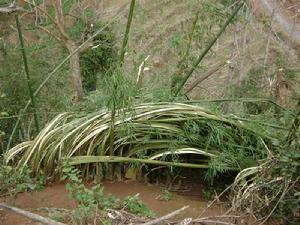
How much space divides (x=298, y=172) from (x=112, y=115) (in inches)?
41.5

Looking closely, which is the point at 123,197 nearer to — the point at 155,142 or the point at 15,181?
the point at 155,142

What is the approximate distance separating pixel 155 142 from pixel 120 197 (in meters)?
0.38

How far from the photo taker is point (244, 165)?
295 centimetres

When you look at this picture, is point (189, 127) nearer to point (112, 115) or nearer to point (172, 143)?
point (172, 143)

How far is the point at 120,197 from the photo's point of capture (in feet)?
9.53

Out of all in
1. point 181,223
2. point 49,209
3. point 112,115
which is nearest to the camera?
point 181,223

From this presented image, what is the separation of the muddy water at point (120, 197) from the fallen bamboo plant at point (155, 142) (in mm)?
152

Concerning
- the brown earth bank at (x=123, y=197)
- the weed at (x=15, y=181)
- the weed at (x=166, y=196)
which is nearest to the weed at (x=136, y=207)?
the brown earth bank at (x=123, y=197)

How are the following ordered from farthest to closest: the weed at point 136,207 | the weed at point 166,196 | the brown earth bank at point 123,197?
the weed at point 166,196
the brown earth bank at point 123,197
the weed at point 136,207

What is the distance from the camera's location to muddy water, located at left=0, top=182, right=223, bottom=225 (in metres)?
2.73

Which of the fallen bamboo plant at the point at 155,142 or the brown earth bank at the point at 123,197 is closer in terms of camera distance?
the brown earth bank at the point at 123,197

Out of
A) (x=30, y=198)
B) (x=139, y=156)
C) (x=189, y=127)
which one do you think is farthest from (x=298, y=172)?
(x=30, y=198)

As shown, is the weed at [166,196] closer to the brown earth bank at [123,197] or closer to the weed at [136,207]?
the brown earth bank at [123,197]

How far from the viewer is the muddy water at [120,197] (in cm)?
273
